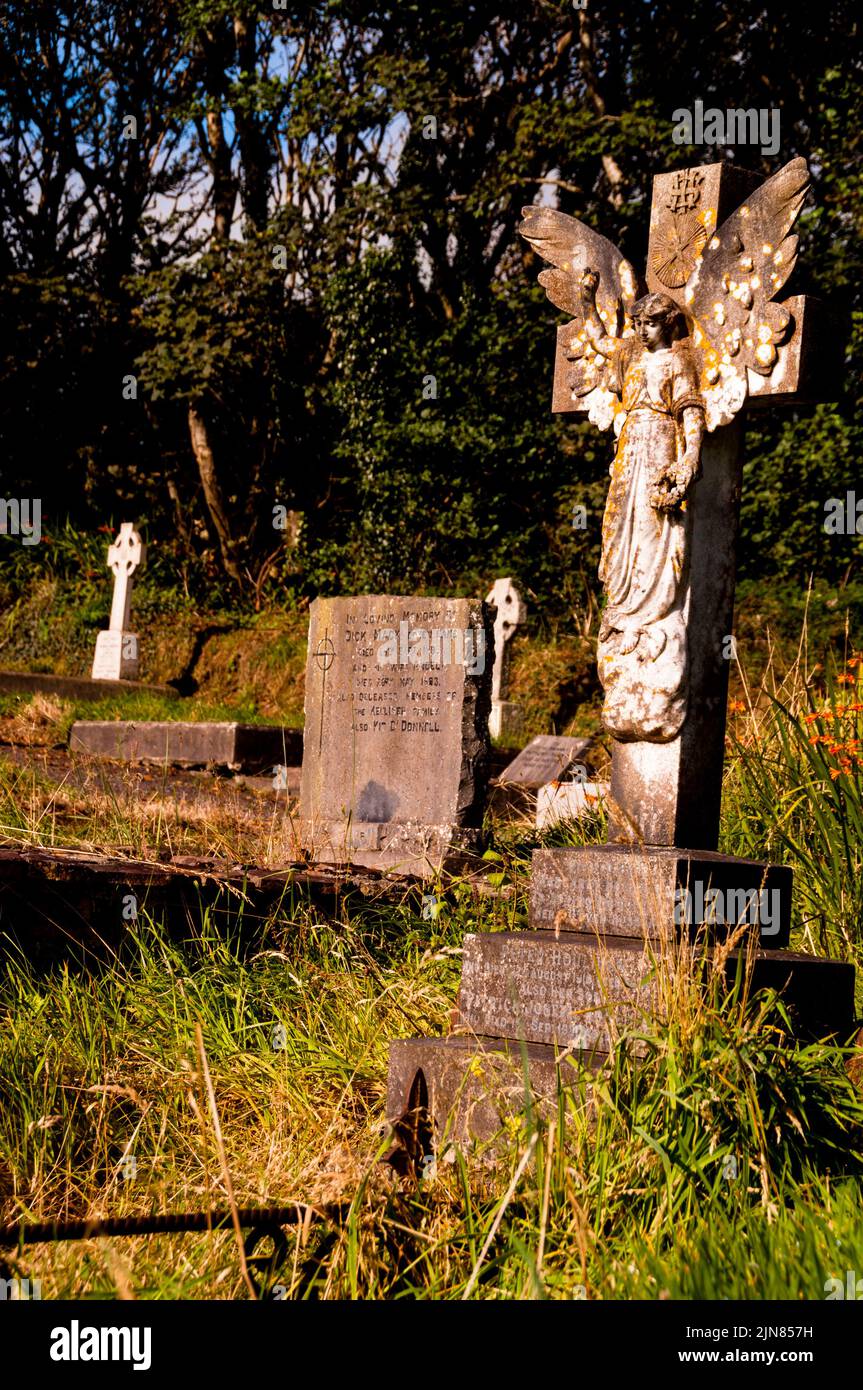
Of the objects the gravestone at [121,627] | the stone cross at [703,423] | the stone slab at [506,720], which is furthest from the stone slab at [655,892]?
the gravestone at [121,627]

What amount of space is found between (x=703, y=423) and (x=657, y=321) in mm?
341

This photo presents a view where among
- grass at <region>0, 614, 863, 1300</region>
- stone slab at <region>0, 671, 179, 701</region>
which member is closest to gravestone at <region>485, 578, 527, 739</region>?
stone slab at <region>0, 671, 179, 701</region>

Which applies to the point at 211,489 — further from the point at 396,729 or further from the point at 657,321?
the point at 657,321

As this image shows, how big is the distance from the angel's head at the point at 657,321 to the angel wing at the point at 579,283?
18 cm

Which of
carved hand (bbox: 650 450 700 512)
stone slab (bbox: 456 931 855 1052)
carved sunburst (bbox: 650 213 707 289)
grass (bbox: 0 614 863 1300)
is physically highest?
carved sunburst (bbox: 650 213 707 289)

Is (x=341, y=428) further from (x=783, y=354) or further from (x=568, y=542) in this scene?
(x=783, y=354)

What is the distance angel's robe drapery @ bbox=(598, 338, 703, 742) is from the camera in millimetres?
4066

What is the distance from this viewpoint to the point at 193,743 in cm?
1036

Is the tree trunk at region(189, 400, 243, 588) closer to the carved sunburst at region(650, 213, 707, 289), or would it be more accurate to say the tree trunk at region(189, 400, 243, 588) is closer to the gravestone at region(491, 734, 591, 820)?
the gravestone at region(491, 734, 591, 820)

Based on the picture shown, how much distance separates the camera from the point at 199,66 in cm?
1725

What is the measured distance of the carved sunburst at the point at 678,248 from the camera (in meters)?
4.22

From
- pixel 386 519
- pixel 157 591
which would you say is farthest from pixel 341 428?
pixel 157 591

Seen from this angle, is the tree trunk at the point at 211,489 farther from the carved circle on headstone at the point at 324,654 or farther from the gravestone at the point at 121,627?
the carved circle on headstone at the point at 324,654
